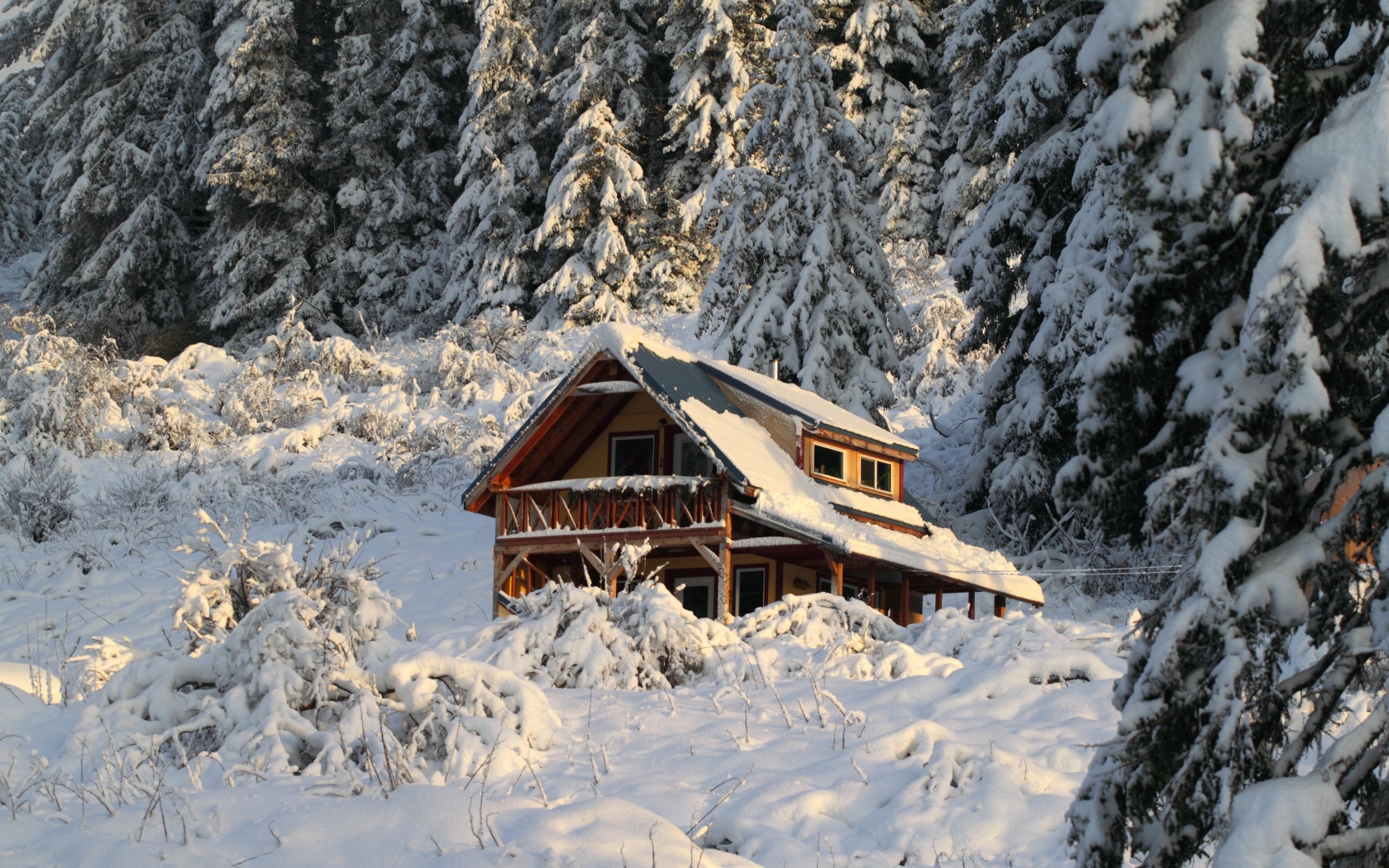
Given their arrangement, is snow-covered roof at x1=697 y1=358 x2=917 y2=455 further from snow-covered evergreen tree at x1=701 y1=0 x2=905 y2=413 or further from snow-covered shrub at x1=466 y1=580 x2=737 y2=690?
snow-covered shrub at x1=466 y1=580 x2=737 y2=690

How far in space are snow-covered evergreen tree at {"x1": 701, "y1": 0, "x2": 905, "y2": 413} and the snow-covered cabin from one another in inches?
200

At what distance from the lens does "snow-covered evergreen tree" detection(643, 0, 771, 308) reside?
46.2m

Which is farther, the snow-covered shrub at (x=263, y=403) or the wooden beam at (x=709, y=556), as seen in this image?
the snow-covered shrub at (x=263, y=403)

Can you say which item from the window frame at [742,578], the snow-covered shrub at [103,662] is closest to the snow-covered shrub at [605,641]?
the snow-covered shrub at [103,662]

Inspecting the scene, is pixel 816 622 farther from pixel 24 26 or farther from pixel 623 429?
pixel 24 26

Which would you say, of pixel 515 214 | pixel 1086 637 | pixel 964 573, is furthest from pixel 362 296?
pixel 1086 637

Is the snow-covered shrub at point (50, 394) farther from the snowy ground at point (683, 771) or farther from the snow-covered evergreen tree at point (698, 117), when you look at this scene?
the snow-covered evergreen tree at point (698, 117)

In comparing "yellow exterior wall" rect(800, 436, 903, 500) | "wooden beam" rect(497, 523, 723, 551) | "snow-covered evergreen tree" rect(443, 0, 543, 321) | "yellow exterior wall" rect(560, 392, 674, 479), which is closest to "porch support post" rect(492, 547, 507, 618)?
"wooden beam" rect(497, 523, 723, 551)

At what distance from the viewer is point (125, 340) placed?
5209 cm

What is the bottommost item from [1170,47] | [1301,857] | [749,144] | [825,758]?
[825,758]

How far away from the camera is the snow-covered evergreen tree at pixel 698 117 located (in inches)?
1817

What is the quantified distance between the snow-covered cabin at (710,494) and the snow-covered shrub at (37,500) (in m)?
11.9

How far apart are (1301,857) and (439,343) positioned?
40.7 metres

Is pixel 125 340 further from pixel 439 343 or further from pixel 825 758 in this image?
pixel 825 758
